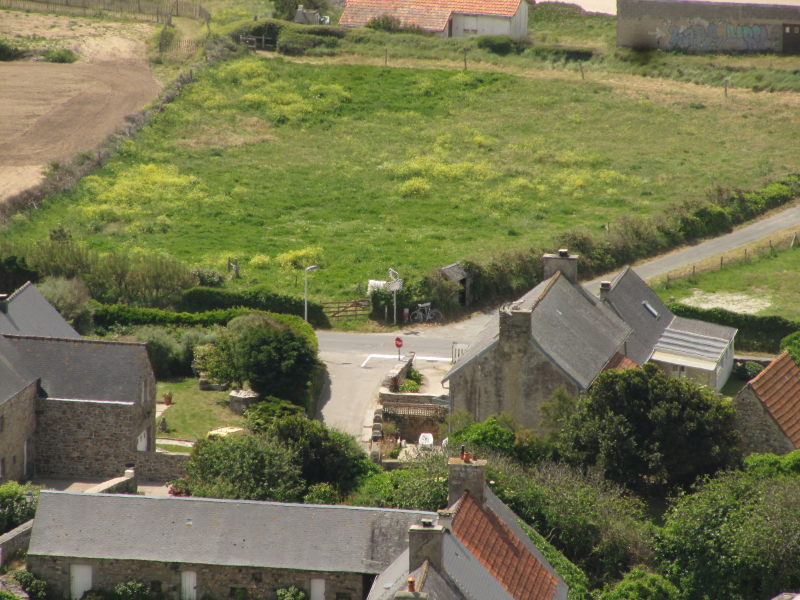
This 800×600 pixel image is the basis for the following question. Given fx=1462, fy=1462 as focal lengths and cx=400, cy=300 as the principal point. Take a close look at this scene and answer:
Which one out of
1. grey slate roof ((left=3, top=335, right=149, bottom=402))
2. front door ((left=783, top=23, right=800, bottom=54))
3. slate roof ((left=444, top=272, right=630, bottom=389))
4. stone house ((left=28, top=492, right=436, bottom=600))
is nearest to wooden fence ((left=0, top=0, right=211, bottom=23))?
front door ((left=783, top=23, right=800, bottom=54))

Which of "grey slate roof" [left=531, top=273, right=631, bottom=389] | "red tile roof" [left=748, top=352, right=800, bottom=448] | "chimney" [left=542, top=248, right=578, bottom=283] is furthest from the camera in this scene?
"chimney" [left=542, top=248, right=578, bottom=283]

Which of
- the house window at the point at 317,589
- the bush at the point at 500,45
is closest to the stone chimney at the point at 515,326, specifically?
the house window at the point at 317,589

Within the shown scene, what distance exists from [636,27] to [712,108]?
1457 cm

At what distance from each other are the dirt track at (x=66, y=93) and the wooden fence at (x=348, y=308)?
2335 centimetres

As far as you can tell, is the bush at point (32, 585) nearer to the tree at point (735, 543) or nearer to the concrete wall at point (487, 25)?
the tree at point (735, 543)

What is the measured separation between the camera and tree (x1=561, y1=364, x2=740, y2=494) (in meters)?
46.6

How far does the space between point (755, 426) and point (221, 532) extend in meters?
20.5

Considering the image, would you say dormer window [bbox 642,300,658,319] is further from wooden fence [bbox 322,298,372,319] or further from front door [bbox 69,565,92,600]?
front door [bbox 69,565,92,600]

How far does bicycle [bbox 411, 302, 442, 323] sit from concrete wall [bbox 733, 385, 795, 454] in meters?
21.3

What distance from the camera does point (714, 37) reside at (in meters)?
113

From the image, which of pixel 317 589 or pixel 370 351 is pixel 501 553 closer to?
pixel 317 589

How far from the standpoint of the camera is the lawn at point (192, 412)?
5219 cm

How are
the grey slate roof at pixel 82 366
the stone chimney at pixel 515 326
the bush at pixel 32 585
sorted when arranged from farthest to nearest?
the stone chimney at pixel 515 326 < the grey slate roof at pixel 82 366 < the bush at pixel 32 585

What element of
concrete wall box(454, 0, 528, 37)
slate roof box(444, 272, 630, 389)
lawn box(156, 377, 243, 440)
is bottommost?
lawn box(156, 377, 243, 440)
